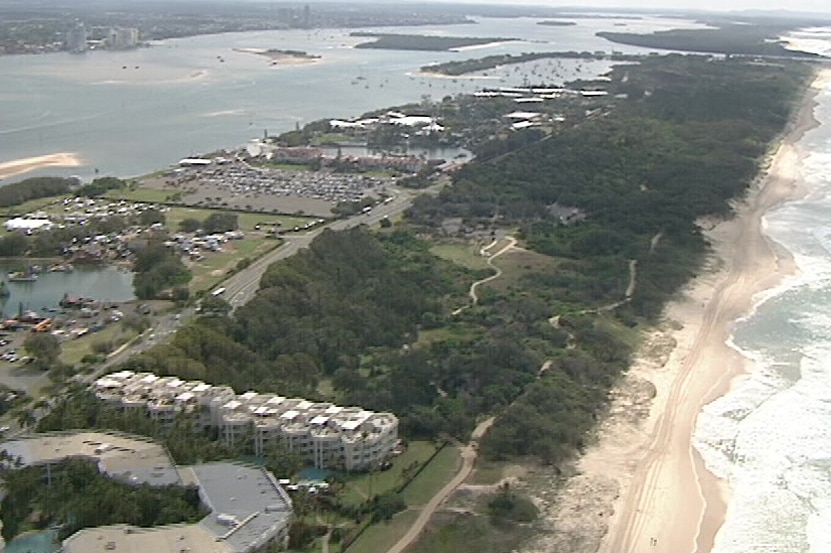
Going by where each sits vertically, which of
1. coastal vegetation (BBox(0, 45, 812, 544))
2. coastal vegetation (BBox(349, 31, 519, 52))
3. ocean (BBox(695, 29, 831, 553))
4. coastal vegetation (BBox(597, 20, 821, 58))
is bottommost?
ocean (BBox(695, 29, 831, 553))

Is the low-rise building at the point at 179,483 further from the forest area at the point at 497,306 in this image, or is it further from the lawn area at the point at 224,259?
the lawn area at the point at 224,259

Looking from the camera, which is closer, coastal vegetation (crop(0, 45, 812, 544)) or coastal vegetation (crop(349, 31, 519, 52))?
coastal vegetation (crop(0, 45, 812, 544))

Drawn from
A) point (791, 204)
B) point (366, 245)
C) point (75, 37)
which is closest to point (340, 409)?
point (366, 245)

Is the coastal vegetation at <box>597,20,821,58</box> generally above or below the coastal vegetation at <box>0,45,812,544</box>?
above

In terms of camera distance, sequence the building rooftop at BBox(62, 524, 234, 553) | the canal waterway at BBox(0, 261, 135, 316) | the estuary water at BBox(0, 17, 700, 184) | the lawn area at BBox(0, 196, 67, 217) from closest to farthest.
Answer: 1. the building rooftop at BBox(62, 524, 234, 553)
2. the canal waterway at BBox(0, 261, 135, 316)
3. the lawn area at BBox(0, 196, 67, 217)
4. the estuary water at BBox(0, 17, 700, 184)

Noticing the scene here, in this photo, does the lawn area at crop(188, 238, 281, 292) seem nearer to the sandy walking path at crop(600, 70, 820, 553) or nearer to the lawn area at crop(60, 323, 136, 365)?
the lawn area at crop(60, 323, 136, 365)

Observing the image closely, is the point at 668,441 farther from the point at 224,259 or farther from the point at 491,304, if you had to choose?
the point at 224,259

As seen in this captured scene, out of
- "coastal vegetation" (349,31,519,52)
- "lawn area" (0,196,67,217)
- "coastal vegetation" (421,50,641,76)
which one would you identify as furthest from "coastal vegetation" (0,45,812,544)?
"coastal vegetation" (349,31,519,52)

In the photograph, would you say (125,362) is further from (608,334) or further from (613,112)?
(613,112)
